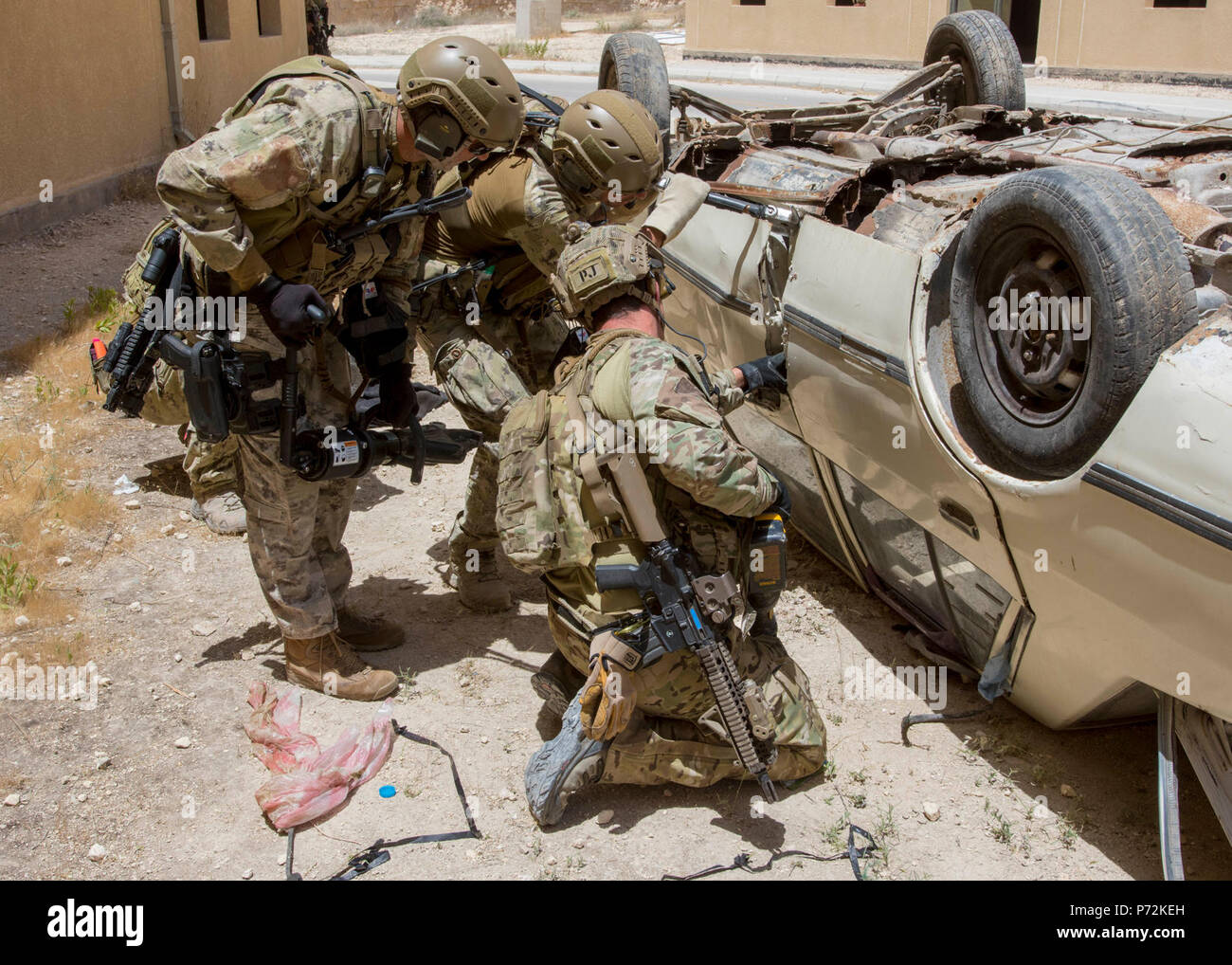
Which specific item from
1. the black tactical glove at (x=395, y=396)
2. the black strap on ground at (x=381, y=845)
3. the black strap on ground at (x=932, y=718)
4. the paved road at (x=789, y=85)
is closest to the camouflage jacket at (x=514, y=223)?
the black tactical glove at (x=395, y=396)

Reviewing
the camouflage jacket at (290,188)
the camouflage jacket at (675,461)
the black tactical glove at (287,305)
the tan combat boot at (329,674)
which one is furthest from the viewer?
the tan combat boot at (329,674)

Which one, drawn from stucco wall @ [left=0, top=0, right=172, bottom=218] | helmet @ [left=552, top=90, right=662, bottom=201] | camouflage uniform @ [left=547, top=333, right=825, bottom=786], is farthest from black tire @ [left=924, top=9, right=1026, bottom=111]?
stucco wall @ [left=0, top=0, right=172, bottom=218]

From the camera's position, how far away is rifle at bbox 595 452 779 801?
10.7ft

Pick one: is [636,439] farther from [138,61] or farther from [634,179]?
[138,61]

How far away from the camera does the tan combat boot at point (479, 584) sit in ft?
15.4

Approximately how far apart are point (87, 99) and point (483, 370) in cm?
777

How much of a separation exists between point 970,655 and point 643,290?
1.65 metres

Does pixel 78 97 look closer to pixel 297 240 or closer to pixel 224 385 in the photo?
pixel 297 240

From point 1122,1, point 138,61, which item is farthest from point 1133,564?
point 1122,1

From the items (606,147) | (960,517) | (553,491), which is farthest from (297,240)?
(960,517)

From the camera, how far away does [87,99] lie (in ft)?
33.4

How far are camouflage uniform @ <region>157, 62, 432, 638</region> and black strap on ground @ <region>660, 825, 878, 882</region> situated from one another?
5.34 feet

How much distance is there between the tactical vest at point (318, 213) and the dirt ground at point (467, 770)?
147cm

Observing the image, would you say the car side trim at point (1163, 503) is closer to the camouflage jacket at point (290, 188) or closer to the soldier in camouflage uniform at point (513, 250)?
the soldier in camouflage uniform at point (513, 250)
